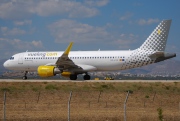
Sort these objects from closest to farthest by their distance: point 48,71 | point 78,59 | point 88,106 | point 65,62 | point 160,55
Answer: point 88,106 < point 160,55 < point 48,71 < point 65,62 < point 78,59

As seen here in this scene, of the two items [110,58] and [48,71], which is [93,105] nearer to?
[48,71]

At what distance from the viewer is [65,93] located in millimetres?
26281

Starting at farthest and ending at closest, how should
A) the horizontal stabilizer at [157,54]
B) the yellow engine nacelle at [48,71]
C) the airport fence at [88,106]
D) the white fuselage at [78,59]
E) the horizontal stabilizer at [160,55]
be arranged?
1. the white fuselage at [78,59]
2. the yellow engine nacelle at [48,71]
3. the horizontal stabilizer at [157,54]
4. the horizontal stabilizer at [160,55]
5. the airport fence at [88,106]

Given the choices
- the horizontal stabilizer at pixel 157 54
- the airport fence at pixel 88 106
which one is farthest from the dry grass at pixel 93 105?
the horizontal stabilizer at pixel 157 54

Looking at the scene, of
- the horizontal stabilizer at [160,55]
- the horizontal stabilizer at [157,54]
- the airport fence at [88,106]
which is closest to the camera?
the airport fence at [88,106]

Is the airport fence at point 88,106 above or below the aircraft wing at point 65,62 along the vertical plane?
below

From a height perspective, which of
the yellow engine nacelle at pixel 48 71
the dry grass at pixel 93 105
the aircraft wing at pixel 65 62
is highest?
the aircraft wing at pixel 65 62

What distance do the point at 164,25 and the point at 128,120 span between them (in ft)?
80.8

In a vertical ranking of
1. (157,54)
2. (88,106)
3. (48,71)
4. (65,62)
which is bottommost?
(88,106)

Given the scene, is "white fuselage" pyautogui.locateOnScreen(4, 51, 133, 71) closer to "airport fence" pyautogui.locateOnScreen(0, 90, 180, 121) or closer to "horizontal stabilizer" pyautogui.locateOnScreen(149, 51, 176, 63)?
"horizontal stabilizer" pyautogui.locateOnScreen(149, 51, 176, 63)

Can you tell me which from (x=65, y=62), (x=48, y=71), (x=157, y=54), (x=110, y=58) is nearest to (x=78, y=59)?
(x=65, y=62)

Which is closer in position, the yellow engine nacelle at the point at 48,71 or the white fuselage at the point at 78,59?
the yellow engine nacelle at the point at 48,71

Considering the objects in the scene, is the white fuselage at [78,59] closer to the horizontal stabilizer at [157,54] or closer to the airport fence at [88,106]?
the horizontal stabilizer at [157,54]

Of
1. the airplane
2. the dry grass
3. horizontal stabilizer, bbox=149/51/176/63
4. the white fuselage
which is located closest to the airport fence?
the dry grass
